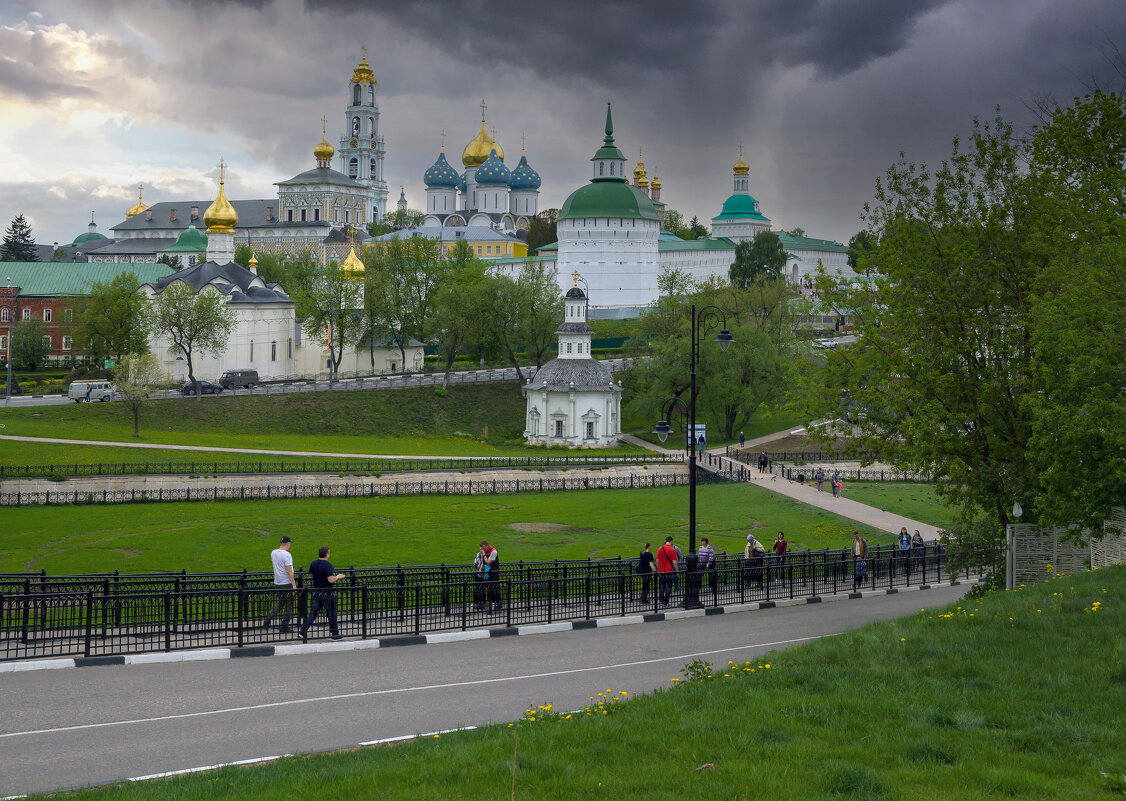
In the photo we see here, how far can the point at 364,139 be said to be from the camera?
172 meters

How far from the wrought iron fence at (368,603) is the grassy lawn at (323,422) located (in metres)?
30.3

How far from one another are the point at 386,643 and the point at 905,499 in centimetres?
3317

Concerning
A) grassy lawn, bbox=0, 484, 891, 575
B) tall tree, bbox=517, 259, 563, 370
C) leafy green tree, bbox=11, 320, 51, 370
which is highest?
tall tree, bbox=517, 259, 563, 370

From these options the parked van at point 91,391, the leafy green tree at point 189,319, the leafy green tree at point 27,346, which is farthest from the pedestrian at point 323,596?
the leafy green tree at point 27,346

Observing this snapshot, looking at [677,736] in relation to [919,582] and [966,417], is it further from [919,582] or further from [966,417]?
[919,582]

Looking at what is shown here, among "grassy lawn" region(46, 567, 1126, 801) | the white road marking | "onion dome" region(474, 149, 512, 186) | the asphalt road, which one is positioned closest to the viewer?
"grassy lawn" region(46, 567, 1126, 801)

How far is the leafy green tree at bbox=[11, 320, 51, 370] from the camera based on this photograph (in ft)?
251

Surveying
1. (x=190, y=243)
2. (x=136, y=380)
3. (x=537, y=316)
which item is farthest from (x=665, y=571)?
(x=190, y=243)

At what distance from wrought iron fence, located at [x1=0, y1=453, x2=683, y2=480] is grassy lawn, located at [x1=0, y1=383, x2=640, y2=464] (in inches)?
121

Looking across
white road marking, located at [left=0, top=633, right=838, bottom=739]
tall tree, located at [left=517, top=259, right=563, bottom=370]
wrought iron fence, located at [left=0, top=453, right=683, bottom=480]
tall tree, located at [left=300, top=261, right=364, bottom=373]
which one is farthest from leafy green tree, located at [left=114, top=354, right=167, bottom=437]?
white road marking, located at [left=0, top=633, right=838, bottom=739]

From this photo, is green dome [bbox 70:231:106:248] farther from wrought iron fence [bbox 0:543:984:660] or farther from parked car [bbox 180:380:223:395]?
wrought iron fence [bbox 0:543:984:660]

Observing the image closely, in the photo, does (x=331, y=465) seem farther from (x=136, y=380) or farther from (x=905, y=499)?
(x=905, y=499)

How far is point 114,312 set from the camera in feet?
234

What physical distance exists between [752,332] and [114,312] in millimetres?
40132
